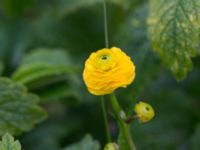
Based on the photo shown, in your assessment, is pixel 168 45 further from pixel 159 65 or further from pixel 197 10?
pixel 159 65

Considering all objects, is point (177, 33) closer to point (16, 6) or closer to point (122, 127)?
point (122, 127)

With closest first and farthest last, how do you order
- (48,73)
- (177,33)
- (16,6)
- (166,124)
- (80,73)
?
(177,33) → (48,73) → (166,124) → (80,73) → (16,6)

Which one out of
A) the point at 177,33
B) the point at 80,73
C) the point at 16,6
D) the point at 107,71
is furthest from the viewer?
the point at 16,6

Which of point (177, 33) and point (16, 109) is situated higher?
point (177, 33)

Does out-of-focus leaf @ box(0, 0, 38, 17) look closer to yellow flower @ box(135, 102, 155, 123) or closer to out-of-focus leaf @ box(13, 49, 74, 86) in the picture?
out-of-focus leaf @ box(13, 49, 74, 86)

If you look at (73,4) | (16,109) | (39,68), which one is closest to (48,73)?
(39,68)

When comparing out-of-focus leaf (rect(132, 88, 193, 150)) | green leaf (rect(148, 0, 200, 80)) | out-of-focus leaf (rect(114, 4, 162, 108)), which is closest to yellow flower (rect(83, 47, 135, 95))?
green leaf (rect(148, 0, 200, 80))

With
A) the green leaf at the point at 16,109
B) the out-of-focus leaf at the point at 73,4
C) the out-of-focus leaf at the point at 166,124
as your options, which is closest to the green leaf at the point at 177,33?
the green leaf at the point at 16,109
